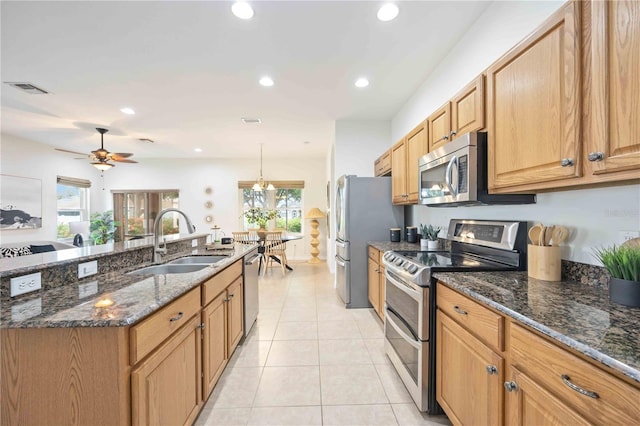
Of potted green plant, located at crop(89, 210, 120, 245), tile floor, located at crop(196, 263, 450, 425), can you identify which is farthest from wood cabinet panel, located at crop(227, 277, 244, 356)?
potted green plant, located at crop(89, 210, 120, 245)

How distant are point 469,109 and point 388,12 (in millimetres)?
954

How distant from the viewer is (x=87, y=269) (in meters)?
1.54

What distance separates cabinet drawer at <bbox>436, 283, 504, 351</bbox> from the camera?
44.3 inches

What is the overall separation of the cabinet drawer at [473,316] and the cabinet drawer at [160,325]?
1.37 metres

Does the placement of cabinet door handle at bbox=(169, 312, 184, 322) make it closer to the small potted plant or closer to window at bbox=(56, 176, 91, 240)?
the small potted plant

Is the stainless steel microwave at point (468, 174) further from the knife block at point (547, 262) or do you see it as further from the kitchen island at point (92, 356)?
the kitchen island at point (92, 356)

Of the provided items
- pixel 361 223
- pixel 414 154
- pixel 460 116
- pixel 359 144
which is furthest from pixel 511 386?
pixel 359 144

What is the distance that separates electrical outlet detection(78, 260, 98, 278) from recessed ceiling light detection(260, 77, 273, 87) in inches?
93.8

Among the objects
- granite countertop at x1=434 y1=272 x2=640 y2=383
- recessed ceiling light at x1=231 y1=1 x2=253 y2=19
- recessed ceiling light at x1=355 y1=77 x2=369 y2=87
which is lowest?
granite countertop at x1=434 y1=272 x2=640 y2=383

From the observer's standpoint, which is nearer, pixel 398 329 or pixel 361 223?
pixel 398 329

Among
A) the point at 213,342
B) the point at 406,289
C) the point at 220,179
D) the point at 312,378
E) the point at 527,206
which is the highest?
the point at 220,179

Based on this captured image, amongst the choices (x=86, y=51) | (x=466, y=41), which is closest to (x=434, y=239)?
(x=466, y=41)

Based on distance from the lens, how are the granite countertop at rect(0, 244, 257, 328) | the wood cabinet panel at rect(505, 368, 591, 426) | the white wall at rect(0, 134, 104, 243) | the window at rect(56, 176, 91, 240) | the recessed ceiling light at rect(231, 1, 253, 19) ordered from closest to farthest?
the wood cabinet panel at rect(505, 368, 591, 426) < the granite countertop at rect(0, 244, 257, 328) < the recessed ceiling light at rect(231, 1, 253, 19) < the white wall at rect(0, 134, 104, 243) < the window at rect(56, 176, 91, 240)

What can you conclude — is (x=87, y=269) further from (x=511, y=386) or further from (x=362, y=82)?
(x=362, y=82)
